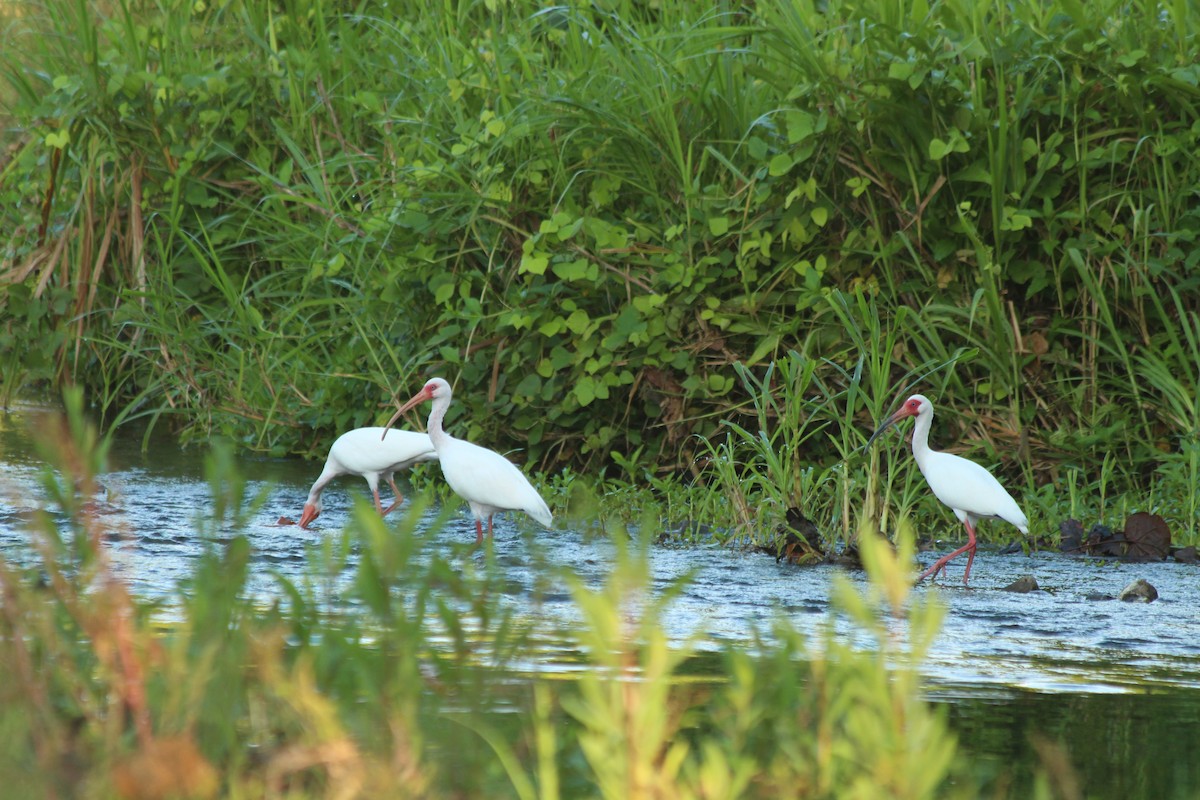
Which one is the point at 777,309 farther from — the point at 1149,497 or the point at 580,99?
the point at 1149,497

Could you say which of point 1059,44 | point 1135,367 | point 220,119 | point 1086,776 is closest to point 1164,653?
point 1086,776

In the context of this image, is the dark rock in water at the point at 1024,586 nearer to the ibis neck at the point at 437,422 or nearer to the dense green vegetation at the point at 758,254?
the dense green vegetation at the point at 758,254

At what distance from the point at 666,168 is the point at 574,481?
61.3 inches

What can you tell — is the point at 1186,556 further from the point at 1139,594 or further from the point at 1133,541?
the point at 1139,594

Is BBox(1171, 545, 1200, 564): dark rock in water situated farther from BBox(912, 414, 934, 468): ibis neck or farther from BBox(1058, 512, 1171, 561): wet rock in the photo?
BBox(912, 414, 934, 468): ibis neck

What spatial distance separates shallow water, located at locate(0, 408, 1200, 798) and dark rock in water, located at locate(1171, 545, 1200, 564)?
0.05 metres

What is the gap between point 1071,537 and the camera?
637 centimetres

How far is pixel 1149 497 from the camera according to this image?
6.86 metres

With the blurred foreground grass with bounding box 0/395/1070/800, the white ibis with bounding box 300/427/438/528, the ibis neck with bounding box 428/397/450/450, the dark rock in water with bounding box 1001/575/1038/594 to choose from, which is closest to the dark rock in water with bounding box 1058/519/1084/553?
the dark rock in water with bounding box 1001/575/1038/594

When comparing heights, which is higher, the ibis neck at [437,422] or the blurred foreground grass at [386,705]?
the ibis neck at [437,422]

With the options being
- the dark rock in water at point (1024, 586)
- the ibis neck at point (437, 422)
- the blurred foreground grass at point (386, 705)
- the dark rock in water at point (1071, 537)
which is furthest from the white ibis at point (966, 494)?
the blurred foreground grass at point (386, 705)

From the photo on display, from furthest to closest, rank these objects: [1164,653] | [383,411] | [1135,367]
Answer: [383,411]
[1135,367]
[1164,653]

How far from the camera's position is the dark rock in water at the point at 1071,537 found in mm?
6363

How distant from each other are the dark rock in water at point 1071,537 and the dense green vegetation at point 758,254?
0.23m
